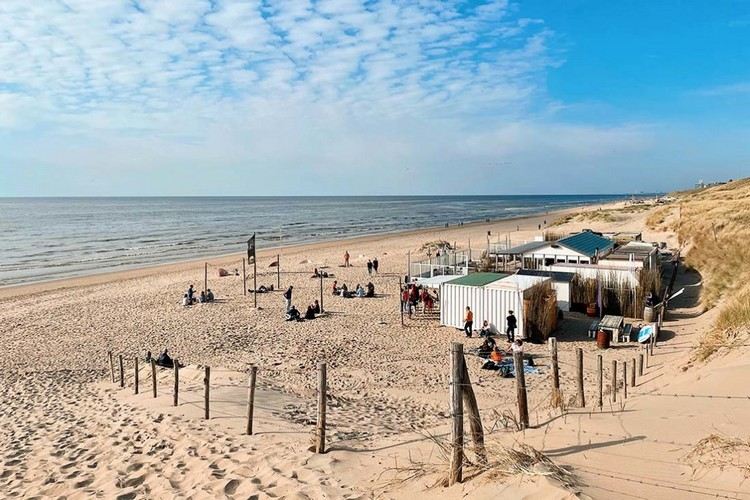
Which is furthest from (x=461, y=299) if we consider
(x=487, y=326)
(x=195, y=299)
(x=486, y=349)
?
(x=195, y=299)

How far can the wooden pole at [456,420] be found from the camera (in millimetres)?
5098

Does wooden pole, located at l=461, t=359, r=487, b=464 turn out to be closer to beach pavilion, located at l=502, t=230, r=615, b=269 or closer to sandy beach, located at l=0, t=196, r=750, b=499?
sandy beach, located at l=0, t=196, r=750, b=499

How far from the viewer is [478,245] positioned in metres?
43.8

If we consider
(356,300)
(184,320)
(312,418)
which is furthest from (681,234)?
(312,418)

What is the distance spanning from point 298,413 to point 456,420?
194 inches

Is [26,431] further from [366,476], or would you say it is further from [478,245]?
[478,245]

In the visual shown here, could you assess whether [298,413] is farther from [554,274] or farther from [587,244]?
[587,244]

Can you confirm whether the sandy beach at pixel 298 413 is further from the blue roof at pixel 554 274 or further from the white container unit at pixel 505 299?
the blue roof at pixel 554 274

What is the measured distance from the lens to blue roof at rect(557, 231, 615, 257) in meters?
23.0

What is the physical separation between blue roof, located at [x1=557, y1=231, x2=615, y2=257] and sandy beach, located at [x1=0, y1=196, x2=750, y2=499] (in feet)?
13.1

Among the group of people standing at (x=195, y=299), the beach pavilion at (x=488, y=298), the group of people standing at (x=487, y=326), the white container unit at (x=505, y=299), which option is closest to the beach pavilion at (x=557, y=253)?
the beach pavilion at (x=488, y=298)

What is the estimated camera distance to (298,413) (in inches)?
373

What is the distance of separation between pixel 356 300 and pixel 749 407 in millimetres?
17305

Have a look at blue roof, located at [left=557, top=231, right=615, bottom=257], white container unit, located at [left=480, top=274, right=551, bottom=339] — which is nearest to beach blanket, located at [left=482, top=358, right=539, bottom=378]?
white container unit, located at [left=480, top=274, right=551, bottom=339]
